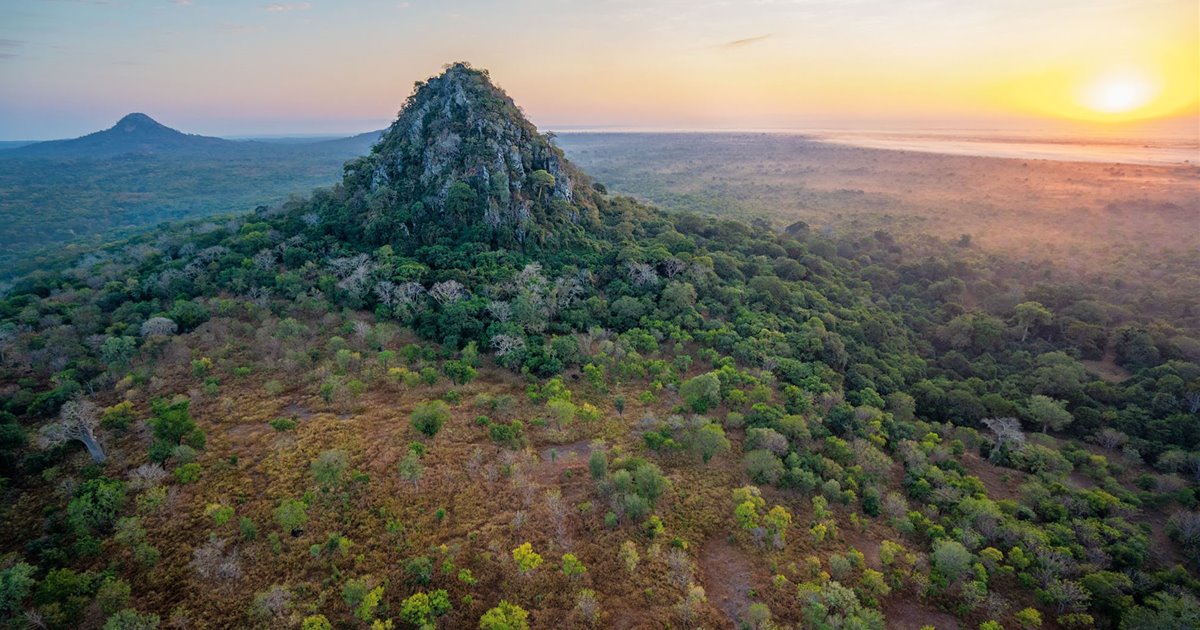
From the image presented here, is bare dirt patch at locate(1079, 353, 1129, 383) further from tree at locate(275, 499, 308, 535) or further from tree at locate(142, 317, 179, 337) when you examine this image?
tree at locate(142, 317, 179, 337)

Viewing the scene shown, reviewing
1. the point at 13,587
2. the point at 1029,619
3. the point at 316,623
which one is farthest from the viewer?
the point at 1029,619

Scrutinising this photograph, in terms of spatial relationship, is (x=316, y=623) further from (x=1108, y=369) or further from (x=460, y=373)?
(x=1108, y=369)

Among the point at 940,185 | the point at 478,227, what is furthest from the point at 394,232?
the point at 940,185

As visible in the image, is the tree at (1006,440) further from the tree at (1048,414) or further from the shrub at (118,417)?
the shrub at (118,417)

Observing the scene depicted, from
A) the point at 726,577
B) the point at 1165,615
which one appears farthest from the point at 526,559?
the point at 1165,615

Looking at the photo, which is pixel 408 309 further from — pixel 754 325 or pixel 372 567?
pixel 754 325

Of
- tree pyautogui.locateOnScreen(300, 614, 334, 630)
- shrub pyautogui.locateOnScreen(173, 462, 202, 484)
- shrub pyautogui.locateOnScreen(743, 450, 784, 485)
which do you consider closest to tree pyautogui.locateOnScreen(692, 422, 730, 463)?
shrub pyautogui.locateOnScreen(743, 450, 784, 485)

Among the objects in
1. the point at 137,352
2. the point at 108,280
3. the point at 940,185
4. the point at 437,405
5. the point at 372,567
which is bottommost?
the point at 372,567
